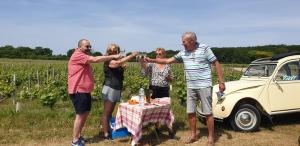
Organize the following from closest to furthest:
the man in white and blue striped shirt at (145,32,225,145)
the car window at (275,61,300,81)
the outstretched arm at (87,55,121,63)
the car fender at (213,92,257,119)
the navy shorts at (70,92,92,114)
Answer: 1. the outstretched arm at (87,55,121,63)
2. the navy shorts at (70,92,92,114)
3. the man in white and blue striped shirt at (145,32,225,145)
4. the car fender at (213,92,257,119)
5. the car window at (275,61,300,81)

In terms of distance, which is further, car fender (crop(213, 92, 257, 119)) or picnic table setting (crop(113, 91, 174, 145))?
car fender (crop(213, 92, 257, 119))

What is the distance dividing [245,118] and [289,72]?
154 centimetres

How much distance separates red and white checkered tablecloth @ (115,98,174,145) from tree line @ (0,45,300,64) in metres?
41.8

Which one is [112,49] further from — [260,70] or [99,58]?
[260,70]

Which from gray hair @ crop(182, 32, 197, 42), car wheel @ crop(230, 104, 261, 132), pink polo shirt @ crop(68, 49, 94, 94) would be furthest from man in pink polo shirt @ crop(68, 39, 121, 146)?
car wheel @ crop(230, 104, 261, 132)

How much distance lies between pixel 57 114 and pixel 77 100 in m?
3.69

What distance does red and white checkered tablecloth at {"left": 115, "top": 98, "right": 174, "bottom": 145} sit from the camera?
22.9 ft

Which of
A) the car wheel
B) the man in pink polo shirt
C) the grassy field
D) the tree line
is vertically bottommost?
the grassy field

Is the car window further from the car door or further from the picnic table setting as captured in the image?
the picnic table setting

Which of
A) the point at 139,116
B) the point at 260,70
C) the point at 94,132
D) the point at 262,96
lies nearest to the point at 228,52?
the point at 260,70

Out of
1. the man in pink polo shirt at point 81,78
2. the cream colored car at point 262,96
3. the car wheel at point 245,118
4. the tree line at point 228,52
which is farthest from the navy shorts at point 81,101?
the tree line at point 228,52

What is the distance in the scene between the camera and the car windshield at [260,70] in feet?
28.9

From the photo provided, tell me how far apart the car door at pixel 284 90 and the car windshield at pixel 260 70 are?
0.21m

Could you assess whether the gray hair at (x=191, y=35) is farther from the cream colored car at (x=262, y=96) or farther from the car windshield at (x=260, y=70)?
the car windshield at (x=260, y=70)
